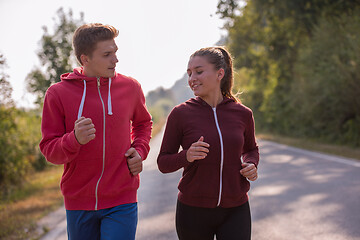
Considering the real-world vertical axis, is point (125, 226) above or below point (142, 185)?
above

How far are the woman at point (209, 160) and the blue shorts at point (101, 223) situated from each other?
376 mm

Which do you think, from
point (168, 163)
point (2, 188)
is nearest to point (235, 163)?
point (168, 163)

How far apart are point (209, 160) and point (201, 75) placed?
577 mm

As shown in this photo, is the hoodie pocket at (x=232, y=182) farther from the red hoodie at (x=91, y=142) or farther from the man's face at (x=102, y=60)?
the man's face at (x=102, y=60)

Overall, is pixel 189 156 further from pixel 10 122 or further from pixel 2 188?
pixel 2 188

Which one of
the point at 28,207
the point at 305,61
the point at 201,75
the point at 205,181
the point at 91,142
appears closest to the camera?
the point at 91,142

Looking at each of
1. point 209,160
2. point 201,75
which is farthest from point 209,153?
point 201,75

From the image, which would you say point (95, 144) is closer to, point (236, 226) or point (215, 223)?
point (215, 223)

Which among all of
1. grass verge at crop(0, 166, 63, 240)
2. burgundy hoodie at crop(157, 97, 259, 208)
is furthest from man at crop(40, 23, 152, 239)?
grass verge at crop(0, 166, 63, 240)

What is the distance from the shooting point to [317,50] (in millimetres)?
18484

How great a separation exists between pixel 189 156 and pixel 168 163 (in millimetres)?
209

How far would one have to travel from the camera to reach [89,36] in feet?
9.61

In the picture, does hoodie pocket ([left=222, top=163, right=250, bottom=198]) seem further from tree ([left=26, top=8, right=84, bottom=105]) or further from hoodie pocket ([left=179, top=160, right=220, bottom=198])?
tree ([left=26, top=8, right=84, bottom=105])

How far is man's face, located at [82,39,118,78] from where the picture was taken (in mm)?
2961
